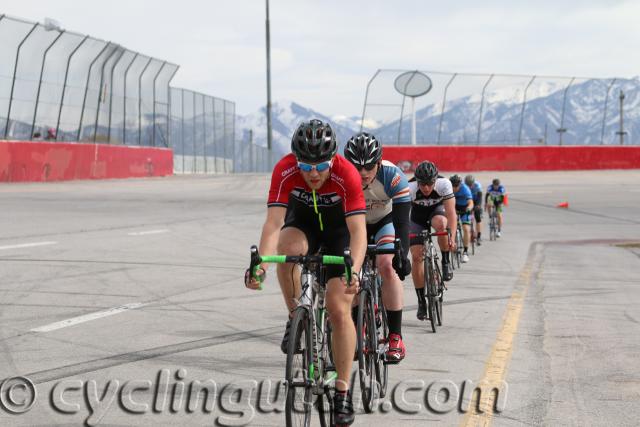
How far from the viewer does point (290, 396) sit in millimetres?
4773

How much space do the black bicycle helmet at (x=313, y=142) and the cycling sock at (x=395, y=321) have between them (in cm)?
202

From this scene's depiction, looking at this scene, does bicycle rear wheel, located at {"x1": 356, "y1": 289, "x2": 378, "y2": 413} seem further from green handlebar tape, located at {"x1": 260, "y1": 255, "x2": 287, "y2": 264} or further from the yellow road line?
green handlebar tape, located at {"x1": 260, "y1": 255, "x2": 287, "y2": 264}

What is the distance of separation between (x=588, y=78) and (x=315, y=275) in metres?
51.8

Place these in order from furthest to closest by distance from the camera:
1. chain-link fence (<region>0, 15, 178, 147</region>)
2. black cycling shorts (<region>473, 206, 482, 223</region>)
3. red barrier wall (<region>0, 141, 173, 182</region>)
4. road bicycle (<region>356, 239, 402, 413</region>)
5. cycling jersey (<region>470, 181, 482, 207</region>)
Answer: red barrier wall (<region>0, 141, 173, 182</region>) → chain-link fence (<region>0, 15, 178, 147</region>) → cycling jersey (<region>470, 181, 482, 207</region>) → black cycling shorts (<region>473, 206, 482, 223</region>) → road bicycle (<region>356, 239, 402, 413</region>)

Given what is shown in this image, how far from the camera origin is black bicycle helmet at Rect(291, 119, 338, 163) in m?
5.23

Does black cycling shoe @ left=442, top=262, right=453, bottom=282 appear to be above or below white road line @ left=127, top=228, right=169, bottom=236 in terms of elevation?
above

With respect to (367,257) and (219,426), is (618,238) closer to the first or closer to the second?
(367,257)

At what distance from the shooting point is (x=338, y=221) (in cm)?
580

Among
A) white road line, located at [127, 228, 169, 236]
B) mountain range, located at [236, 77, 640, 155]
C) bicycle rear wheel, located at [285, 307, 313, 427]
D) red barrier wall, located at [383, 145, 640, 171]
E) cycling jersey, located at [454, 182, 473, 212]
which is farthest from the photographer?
mountain range, located at [236, 77, 640, 155]

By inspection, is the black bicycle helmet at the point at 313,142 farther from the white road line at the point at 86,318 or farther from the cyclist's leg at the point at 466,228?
the cyclist's leg at the point at 466,228

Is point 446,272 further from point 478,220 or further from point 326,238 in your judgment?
point 478,220

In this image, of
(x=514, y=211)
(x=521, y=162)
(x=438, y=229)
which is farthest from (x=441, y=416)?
(x=521, y=162)

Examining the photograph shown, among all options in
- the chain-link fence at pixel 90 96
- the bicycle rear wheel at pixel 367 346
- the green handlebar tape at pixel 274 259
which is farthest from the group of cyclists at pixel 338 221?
the chain-link fence at pixel 90 96

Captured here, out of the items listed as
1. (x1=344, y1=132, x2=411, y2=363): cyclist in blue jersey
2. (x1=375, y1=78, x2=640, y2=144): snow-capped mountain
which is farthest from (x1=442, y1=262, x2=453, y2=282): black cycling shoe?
(x1=375, y1=78, x2=640, y2=144): snow-capped mountain
